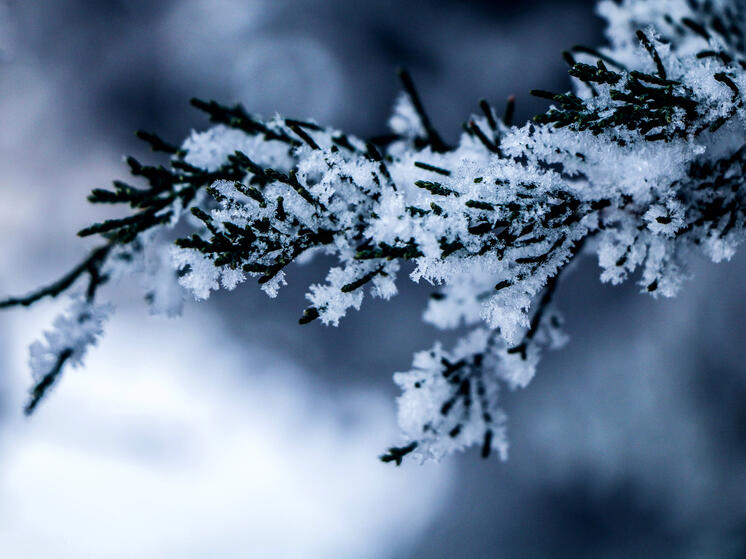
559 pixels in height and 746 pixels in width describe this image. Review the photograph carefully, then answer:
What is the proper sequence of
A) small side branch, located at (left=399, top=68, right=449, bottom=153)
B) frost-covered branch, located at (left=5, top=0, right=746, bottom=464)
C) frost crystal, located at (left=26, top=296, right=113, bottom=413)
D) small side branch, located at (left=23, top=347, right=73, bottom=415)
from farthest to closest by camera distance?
small side branch, located at (left=399, top=68, right=449, bottom=153)
frost crystal, located at (left=26, top=296, right=113, bottom=413)
small side branch, located at (left=23, top=347, right=73, bottom=415)
frost-covered branch, located at (left=5, top=0, right=746, bottom=464)

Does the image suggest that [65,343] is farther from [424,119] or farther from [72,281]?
[424,119]

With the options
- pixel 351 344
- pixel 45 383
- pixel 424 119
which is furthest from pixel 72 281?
pixel 351 344

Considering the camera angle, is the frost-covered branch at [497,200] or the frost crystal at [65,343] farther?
the frost crystal at [65,343]

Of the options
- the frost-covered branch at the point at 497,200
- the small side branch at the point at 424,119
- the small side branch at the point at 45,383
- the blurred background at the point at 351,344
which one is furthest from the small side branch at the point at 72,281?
the blurred background at the point at 351,344

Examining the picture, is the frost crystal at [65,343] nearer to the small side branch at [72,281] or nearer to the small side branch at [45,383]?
the small side branch at [45,383]

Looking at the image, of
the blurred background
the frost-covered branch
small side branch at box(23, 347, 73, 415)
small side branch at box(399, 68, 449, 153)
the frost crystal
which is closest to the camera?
the frost-covered branch

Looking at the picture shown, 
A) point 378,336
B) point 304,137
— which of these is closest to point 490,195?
point 304,137

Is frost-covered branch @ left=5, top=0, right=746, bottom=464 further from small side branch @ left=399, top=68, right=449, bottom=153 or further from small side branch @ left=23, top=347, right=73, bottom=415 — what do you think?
small side branch @ left=399, top=68, right=449, bottom=153

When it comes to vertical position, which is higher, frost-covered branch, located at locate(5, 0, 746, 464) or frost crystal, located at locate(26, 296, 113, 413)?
frost-covered branch, located at locate(5, 0, 746, 464)

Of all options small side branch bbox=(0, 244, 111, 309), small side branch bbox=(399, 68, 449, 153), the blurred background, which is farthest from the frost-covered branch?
the blurred background

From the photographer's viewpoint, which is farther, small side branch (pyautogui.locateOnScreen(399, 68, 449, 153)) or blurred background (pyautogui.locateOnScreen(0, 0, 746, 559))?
blurred background (pyautogui.locateOnScreen(0, 0, 746, 559))
